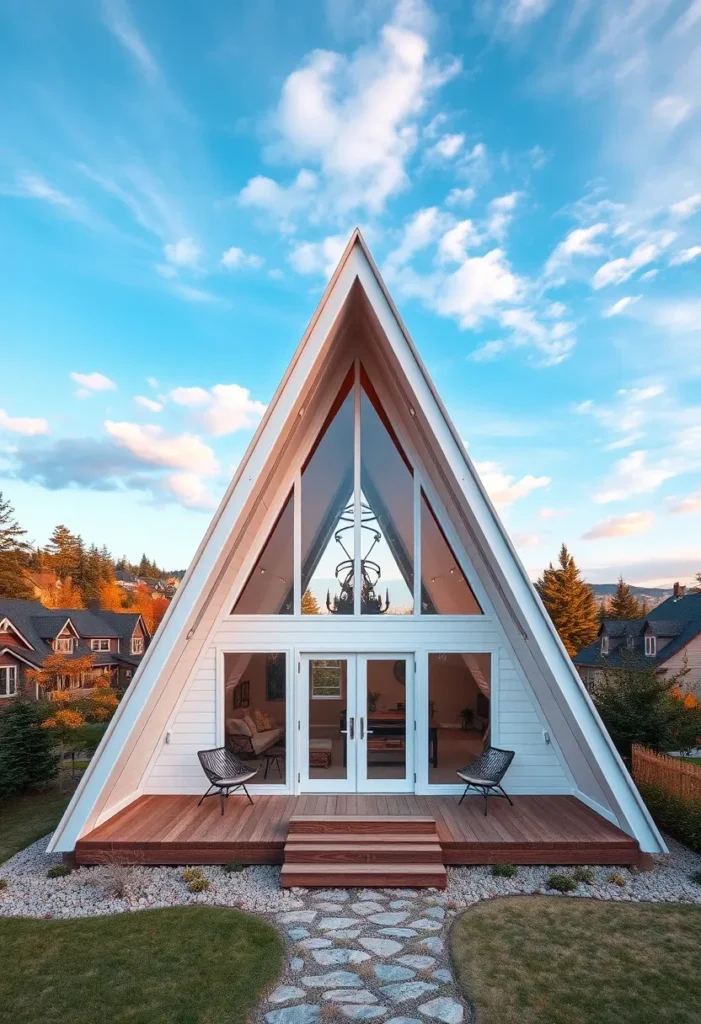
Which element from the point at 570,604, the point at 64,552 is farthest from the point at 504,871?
the point at 64,552

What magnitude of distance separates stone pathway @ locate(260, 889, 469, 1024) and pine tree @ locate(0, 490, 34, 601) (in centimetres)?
4167

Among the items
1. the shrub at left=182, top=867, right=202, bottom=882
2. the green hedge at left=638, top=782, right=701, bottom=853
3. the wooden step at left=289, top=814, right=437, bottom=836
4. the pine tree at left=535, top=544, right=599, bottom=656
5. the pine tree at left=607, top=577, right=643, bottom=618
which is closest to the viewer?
the shrub at left=182, top=867, right=202, bottom=882

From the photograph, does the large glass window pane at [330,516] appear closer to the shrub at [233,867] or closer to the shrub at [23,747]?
the shrub at [233,867]

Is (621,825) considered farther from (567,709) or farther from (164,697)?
(164,697)

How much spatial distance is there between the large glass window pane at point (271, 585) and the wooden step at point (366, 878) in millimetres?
3535

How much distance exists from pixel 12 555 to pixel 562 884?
44.4m

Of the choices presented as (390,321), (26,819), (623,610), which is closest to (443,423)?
(390,321)

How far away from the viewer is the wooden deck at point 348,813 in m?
6.55

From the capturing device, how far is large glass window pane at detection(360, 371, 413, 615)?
346 inches

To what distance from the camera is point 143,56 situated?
10.5m

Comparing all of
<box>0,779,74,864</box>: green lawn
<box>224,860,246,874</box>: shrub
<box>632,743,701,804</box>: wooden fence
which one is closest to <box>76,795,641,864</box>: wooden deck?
<box>224,860,246,874</box>: shrub

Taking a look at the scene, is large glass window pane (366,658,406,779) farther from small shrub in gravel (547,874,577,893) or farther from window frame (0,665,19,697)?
window frame (0,665,19,697)

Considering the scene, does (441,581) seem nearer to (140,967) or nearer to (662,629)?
(140,967)

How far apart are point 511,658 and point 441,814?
2.42 meters
